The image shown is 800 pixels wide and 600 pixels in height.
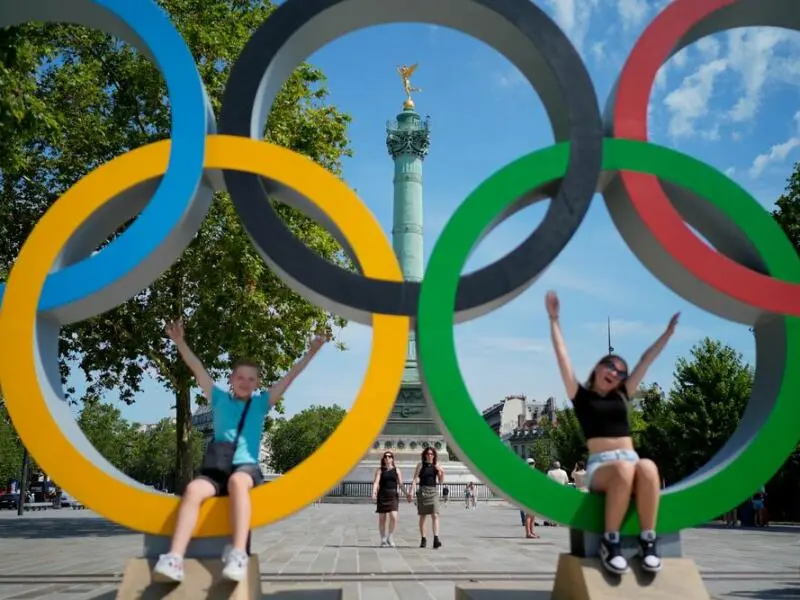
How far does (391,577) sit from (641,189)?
18.8 feet

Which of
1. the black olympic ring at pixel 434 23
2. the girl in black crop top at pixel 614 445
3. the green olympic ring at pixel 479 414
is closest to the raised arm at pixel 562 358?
the girl in black crop top at pixel 614 445

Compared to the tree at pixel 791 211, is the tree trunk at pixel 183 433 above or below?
below

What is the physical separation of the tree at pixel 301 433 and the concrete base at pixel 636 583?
85740 millimetres

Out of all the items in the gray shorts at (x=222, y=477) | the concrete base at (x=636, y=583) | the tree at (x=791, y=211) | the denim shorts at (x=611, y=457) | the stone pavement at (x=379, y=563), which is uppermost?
the tree at (x=791, y=211)

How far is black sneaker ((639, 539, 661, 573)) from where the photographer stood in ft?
18.6

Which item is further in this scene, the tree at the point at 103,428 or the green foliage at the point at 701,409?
the tree at the point at 103,428

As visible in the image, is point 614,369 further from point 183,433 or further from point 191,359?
point 183,433

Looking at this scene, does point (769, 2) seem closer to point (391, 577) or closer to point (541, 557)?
point (391, 577)

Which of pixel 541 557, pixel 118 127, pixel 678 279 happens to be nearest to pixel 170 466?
pixel 118 127

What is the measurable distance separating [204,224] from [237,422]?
14.3 meters

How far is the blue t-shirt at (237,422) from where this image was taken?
6.14m

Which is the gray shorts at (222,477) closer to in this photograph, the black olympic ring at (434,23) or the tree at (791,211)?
the black olympic ring at (434,23)

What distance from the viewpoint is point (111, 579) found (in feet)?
31.3

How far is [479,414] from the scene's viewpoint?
19.8ft
